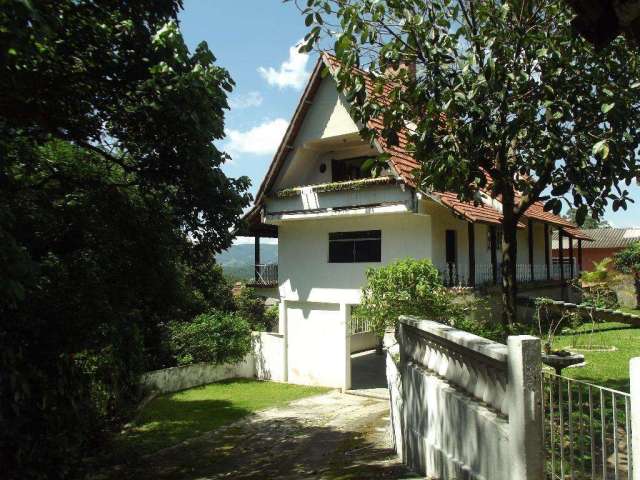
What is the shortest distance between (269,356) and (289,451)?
1001 centimetres

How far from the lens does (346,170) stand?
1792 cm

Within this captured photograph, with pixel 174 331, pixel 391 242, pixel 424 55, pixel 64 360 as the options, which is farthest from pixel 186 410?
pixel 424 55

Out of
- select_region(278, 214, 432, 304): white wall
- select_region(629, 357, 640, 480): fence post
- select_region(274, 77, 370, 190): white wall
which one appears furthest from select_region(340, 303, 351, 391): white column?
select_region(629, 357, 640, 480): fence post

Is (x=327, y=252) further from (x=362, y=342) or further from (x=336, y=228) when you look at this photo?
(x=362, y=342)

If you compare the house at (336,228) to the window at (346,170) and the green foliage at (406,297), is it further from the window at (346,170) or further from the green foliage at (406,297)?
the green foliage at (406,297)

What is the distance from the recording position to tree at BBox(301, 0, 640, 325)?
7.07m

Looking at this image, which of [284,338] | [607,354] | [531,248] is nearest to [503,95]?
[607,354]

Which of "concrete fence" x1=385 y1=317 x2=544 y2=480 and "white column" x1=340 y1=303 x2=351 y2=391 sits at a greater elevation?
"concrete fence" x1=385 y1=317 x2=544 y2=480

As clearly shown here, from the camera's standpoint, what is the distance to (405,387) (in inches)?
281

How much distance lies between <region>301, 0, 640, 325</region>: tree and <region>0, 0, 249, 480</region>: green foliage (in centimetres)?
233

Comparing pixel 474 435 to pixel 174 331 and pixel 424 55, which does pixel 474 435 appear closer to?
pixel 424 55

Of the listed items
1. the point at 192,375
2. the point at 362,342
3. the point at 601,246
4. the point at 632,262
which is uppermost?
the point at 601,246

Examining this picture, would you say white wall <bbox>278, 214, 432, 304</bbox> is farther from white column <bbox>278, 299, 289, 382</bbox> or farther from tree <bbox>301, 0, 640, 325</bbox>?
tree <bbox>301, 0, 640, 325</bbox>

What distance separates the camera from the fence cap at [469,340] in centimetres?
408
